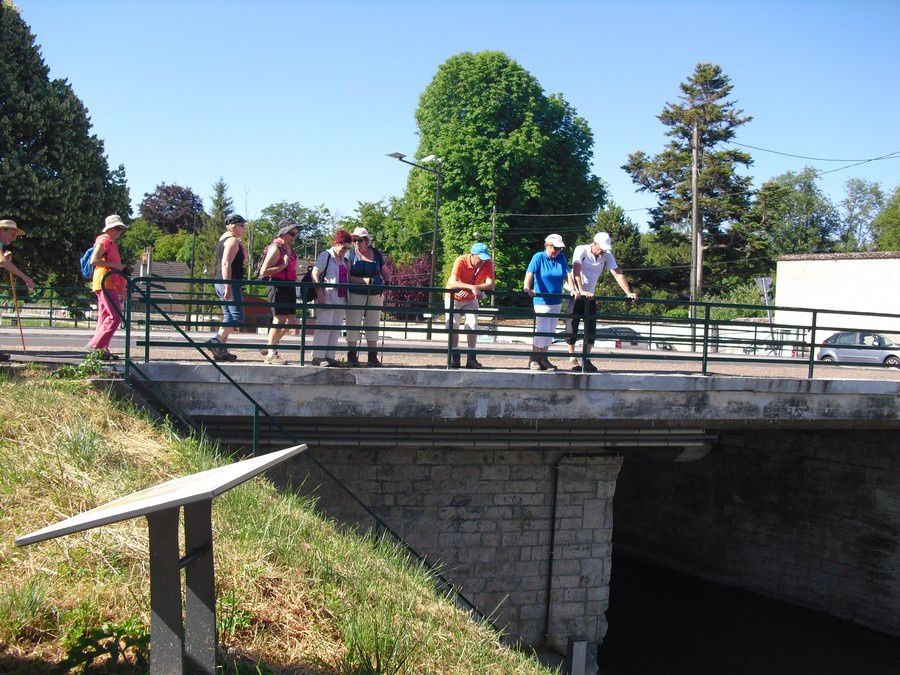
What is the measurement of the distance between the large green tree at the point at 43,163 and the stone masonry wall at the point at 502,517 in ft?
49.0

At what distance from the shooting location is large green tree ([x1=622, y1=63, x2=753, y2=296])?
2039 inches

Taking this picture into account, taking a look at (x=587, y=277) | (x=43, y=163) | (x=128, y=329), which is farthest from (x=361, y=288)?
(x=43, y=163)

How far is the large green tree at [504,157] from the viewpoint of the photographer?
1681 inches

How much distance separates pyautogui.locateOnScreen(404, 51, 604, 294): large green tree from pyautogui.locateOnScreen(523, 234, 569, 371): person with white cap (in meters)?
31.5

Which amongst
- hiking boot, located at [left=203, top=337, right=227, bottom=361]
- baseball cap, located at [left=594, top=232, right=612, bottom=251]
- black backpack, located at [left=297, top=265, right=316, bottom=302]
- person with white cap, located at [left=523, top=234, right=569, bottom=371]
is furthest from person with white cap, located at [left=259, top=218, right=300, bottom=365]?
baseball cap, located at [left=594, top=232, right=612, bottom=251]

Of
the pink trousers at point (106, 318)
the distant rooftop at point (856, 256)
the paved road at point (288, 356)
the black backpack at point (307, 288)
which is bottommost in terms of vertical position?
the paved road at point (288, 356)

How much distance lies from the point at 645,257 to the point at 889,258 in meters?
23.2

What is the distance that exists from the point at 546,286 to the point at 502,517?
2918mm

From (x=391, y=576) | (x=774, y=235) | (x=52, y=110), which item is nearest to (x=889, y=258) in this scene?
(x=52, y=110)

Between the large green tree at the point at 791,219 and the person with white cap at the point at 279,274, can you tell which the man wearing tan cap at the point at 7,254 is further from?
the large green tree at the point at 791,219

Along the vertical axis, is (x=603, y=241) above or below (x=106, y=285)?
above

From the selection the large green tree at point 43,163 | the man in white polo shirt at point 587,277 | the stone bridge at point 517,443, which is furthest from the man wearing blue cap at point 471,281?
the large green tree at point 43,163

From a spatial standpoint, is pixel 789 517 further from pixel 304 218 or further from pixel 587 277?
pixel 304 218

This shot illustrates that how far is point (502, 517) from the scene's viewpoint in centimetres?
1088
